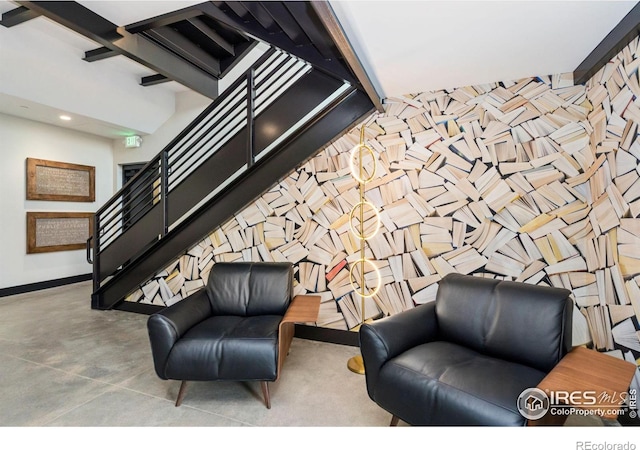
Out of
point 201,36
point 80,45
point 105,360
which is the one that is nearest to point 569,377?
point 105,360

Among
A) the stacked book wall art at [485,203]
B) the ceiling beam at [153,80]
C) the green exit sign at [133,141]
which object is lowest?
the stacked book wall art at [485,203]

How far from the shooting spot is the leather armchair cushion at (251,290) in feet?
8.85

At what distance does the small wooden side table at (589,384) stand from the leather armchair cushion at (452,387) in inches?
5.0

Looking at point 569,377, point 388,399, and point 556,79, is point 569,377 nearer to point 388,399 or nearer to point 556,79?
point 388,399

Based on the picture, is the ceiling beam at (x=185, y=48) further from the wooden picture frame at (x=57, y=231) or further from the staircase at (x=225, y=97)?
the wooden picture frame at (x=57, y=231)

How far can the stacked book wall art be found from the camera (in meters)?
2.06

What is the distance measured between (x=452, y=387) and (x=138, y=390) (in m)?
2.10

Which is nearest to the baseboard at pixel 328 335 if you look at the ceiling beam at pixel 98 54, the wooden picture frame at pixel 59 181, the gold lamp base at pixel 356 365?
the gold lamp base at pixel 356 365

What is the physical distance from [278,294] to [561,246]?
2.25m

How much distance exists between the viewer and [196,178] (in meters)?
3.52

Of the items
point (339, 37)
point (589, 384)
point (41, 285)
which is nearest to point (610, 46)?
point (339, 37)

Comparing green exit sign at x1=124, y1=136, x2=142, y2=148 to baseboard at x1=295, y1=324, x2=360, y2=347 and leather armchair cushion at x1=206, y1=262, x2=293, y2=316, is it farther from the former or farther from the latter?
baseboard at x1=295, y1=324, x2=360, y2=347

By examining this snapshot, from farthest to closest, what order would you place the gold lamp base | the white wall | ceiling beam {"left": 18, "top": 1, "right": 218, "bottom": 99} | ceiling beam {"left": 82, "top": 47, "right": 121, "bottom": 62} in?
the white wall → ceiling beam {"left": 82, "top": 47, "right": 121, "bottom": 62} → ceiling beam {"left": 18, "top": 1, "right": 218, "bottom": 99} → the gold lamp base

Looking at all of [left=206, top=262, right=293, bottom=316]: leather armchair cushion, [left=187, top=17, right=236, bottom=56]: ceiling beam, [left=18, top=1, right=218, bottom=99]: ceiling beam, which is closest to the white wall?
[left=18, top=1, right=218, bottom=99]: ceiling beam
